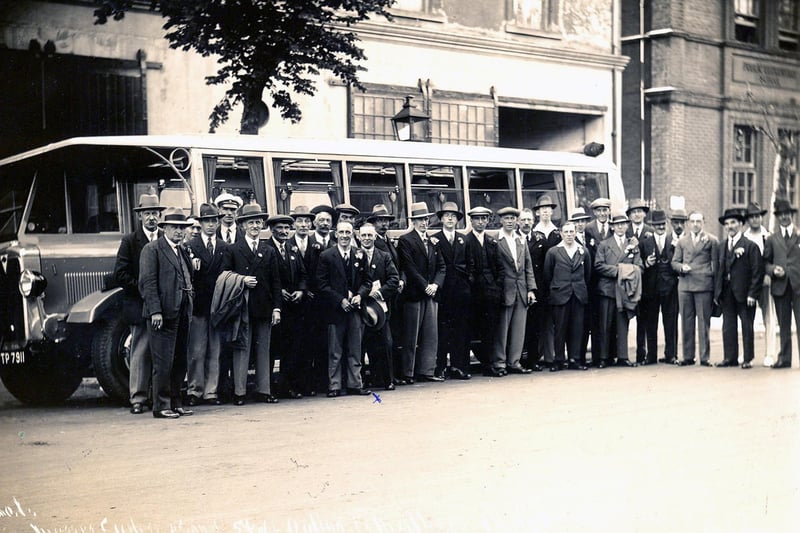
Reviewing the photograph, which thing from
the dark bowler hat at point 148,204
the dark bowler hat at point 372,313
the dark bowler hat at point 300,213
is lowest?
the dark bowler hat at point 372,313

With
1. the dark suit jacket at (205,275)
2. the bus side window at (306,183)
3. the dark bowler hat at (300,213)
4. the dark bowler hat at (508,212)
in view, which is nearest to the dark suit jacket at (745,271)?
the dark bowler hat at (508,212)

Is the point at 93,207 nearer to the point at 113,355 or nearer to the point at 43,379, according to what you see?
the point at 113,355

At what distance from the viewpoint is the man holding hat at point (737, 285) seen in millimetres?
12695

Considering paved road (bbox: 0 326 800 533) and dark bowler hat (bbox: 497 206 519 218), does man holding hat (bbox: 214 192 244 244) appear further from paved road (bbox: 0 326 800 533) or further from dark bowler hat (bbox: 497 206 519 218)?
dark bowler hat (bbox: 497 206 519 218)

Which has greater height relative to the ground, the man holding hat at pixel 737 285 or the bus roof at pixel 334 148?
the bus roof at pixel 334 148

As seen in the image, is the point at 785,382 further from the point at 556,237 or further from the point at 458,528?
the point at 458,528

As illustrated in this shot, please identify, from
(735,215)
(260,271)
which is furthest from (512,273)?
(260,271)

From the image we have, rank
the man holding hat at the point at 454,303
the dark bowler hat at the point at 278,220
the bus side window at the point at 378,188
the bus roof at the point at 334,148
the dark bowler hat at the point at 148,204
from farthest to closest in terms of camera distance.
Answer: the bus side window at the point at 378,188, the man holding hat at the point at 454,303, the dark bowler hat at the point at 278,220, the bus roof at the point at 334,148, the dark bowler hat at the point at 148,204

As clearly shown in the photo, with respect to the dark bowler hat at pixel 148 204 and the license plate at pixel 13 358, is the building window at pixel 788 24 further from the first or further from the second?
the license plate at pixel 13 358

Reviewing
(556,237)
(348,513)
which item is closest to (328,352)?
(556,237)

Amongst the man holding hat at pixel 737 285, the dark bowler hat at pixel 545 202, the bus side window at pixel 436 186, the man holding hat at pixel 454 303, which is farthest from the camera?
the dark bowler hat at pixel 545 202

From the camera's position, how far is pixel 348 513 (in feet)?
19.0

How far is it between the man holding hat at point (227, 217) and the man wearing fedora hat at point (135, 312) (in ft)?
3.50

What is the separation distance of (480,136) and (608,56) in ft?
13.4
